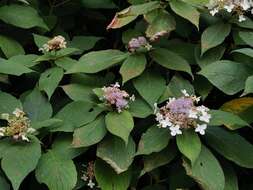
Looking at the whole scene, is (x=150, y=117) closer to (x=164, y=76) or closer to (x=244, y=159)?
(x=164, y=76)

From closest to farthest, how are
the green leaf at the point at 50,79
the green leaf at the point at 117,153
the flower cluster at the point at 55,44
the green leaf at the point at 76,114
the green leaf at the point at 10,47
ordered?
the green leaf at the point at 117,153 < the green leaf at the point at 76,114 < the green leaf at the point at 50,79 < the flower cluster at the point at 55,44 < the green leaf at the point at 10,47

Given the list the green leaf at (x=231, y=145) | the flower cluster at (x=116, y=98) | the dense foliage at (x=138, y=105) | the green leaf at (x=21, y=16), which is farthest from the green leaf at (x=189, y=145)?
the green leaf at (x=21, y=16)

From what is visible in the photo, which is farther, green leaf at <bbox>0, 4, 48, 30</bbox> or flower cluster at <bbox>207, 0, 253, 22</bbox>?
green leaf at <bbox>0, 4, 48, 30</bbox>

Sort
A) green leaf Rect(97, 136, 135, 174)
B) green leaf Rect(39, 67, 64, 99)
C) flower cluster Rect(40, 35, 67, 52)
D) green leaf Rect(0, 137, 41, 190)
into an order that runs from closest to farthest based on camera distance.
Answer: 1. green leaf Rect(0, 137, 41, 190)
2. green leaf Rect(97, 136, 135, 174)
3. green leaf Rect(39, 67, 64, 99)
4. flower cluster Rect(40, 35, 67, 52)

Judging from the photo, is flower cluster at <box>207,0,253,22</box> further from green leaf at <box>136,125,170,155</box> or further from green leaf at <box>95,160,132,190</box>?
green leaf at <box>95,160,132,190</box>

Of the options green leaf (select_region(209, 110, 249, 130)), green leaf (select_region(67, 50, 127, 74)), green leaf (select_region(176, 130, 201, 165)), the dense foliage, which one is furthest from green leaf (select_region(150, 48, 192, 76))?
green leaf (select_region(176, 130, 201, 165))

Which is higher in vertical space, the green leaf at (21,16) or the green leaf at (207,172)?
the green leaf at (21,16)

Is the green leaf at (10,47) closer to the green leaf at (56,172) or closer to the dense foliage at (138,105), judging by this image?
the dense foliage at (138,105)
